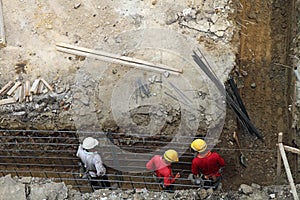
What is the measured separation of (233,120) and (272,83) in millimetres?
1418

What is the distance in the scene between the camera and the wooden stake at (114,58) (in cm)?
1259

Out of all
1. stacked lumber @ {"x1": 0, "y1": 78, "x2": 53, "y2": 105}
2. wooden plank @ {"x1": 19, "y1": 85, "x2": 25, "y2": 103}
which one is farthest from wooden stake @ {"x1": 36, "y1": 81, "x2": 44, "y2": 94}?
wooden plank @ {"x1": 19, "y1": 85, "x2": 25, "y2": 103}

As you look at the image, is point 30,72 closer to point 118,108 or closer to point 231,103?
point 118,108

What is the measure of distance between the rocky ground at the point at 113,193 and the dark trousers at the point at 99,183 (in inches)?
28.9

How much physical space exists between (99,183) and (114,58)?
9.28ft

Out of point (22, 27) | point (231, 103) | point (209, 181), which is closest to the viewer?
point (209, 181)

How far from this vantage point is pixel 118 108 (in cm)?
1252

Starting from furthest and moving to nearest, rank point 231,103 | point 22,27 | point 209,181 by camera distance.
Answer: point 22,27 < point 231,103 < point 209,181

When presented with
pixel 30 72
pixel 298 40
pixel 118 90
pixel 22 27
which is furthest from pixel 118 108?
pixel 298 40

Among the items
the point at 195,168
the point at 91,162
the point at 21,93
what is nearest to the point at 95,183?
the point at 91,162

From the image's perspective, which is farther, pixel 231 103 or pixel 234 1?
pixel 234 1

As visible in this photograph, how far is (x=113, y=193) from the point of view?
10828 millimetres

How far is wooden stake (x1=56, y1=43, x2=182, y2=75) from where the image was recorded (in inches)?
496

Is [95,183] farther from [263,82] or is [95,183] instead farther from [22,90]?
[263,82]
